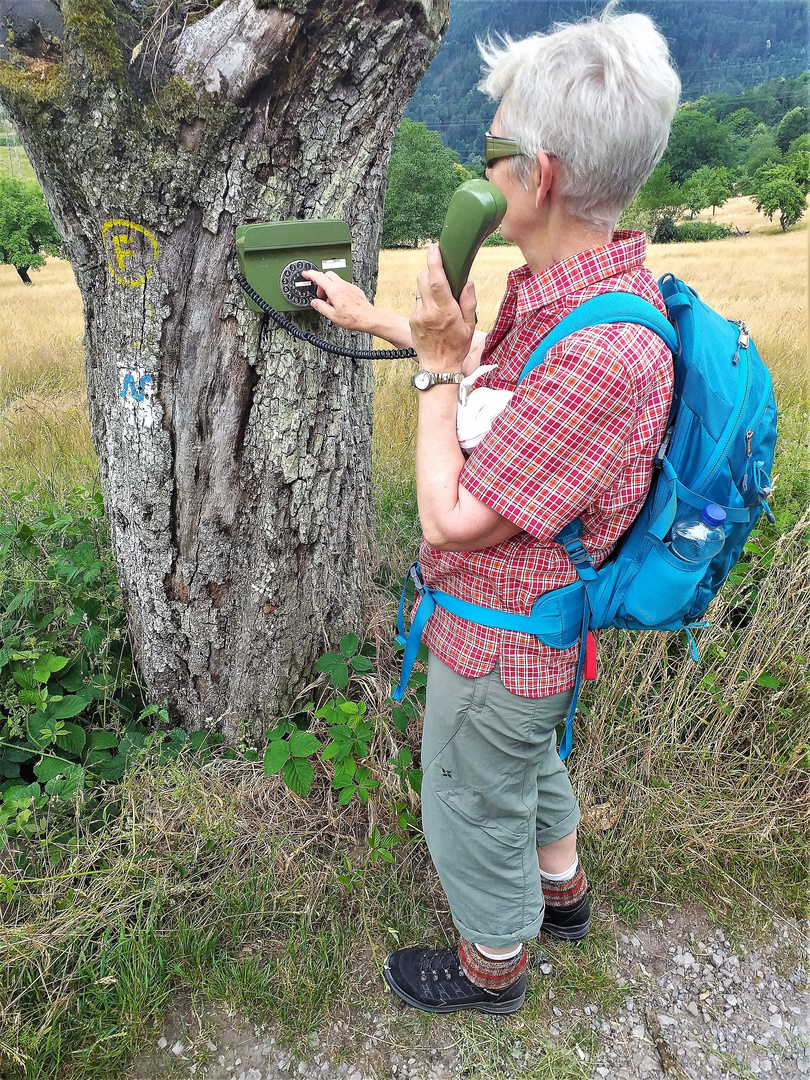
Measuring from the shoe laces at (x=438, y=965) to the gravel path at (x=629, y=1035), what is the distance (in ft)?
0.35

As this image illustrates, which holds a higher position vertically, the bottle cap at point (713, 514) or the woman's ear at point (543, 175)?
the woman's ear at point (543, 175)

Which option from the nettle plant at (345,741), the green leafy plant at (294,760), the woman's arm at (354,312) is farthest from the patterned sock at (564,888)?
the woman's arm at (354,312)

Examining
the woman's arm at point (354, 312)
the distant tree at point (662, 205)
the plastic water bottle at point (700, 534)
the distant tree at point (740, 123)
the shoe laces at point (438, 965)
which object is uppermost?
the distant tree at point (740, 123)

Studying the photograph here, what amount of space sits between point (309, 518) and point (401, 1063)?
4.63ft

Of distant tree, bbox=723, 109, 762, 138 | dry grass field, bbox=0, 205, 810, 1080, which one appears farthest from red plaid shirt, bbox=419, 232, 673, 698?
distant tree, bbox=723, 109, 762, 138

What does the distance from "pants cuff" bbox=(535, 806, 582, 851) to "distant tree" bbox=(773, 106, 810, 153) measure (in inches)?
1437

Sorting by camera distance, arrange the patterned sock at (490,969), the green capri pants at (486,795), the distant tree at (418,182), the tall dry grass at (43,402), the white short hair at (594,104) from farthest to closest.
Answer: the distant tree at (418,182) < the tall dry grass at (43,402) < the patterned sock at (490,969) < the green capri pants at (486,795) < the white short hair at (594,104)

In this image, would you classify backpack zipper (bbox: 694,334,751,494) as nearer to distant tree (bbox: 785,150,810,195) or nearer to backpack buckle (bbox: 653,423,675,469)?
backpack buckle (bbox: 653,423,675,469)

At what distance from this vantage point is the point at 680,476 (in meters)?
1.21

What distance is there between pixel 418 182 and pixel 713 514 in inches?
1604

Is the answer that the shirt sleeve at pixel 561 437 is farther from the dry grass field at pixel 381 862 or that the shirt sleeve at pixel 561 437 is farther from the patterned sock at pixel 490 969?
the patterned sock at pixel 490 969

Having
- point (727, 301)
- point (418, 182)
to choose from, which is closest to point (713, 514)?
point (727, 301)

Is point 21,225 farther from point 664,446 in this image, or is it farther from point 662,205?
point 664,446

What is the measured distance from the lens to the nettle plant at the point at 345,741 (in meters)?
1.81
